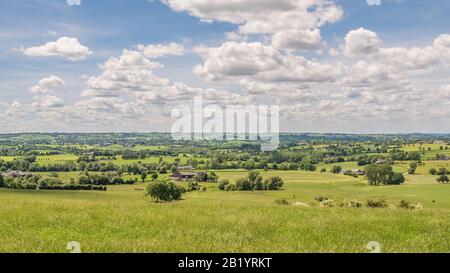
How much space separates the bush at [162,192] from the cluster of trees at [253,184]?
45.2 m

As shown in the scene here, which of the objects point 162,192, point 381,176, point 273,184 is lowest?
point 273,184

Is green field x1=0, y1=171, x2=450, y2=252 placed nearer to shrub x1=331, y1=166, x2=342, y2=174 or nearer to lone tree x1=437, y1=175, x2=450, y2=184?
lone tree x1=437, y1=175, x2=450, y2=184

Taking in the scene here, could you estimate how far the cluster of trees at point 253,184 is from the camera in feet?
432

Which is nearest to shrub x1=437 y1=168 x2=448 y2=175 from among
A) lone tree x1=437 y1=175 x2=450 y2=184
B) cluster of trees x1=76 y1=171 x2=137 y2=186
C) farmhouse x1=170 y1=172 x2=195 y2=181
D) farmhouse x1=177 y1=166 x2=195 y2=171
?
lone tree x1=437 y1=175 x2=450 y2=184

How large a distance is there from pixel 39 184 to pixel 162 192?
180 feet

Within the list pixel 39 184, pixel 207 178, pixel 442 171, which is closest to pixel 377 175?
pixel 442 171

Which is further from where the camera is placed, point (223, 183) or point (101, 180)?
point (101, 180)

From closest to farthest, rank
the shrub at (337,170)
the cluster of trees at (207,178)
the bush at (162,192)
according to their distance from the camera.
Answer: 1. the bush at (162,192)
2. the cluster of trees at (207,178)
3. the shrub at (337,170)

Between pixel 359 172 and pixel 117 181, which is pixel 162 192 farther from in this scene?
pixel 359 172

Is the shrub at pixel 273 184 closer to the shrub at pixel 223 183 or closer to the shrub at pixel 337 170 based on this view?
the shrub at pixel 223 183

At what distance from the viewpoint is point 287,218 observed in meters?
17.9

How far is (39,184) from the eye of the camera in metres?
119

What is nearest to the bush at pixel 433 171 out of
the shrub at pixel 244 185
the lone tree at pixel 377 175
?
the lone tree at pixel 377 175
